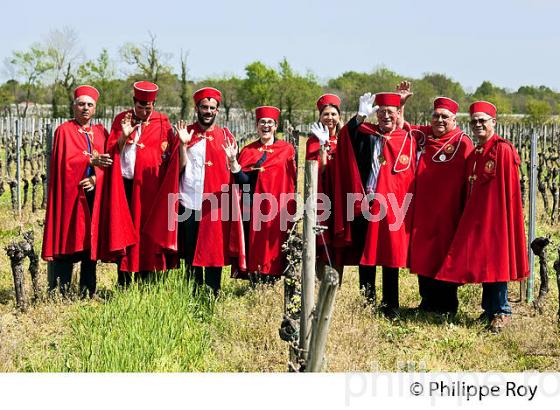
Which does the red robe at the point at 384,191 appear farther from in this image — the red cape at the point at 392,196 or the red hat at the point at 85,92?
the red hat at the point at 85,92

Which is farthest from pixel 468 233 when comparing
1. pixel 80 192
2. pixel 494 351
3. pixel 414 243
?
pixel 80 192

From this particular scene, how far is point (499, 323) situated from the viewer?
241 inches

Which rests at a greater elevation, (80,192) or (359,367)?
(80,192)

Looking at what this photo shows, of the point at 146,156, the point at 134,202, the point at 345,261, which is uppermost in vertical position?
the point at 146,156

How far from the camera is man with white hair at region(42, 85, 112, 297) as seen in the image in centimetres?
662

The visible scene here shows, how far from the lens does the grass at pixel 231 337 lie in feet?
16.1

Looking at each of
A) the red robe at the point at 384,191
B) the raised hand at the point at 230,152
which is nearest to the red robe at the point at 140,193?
the raised hand at the point at 230,152

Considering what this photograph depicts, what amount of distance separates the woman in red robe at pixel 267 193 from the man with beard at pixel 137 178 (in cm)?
75

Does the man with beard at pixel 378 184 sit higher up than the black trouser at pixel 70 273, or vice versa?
the man with beard at pixel 378 184

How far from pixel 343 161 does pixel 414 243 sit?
910 millimetres

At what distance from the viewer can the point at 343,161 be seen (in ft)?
20.7

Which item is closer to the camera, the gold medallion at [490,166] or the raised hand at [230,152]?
the gold medallion at [490,166]

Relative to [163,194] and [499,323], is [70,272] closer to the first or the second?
[163,194]

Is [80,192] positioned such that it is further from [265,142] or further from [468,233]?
[468,233]
